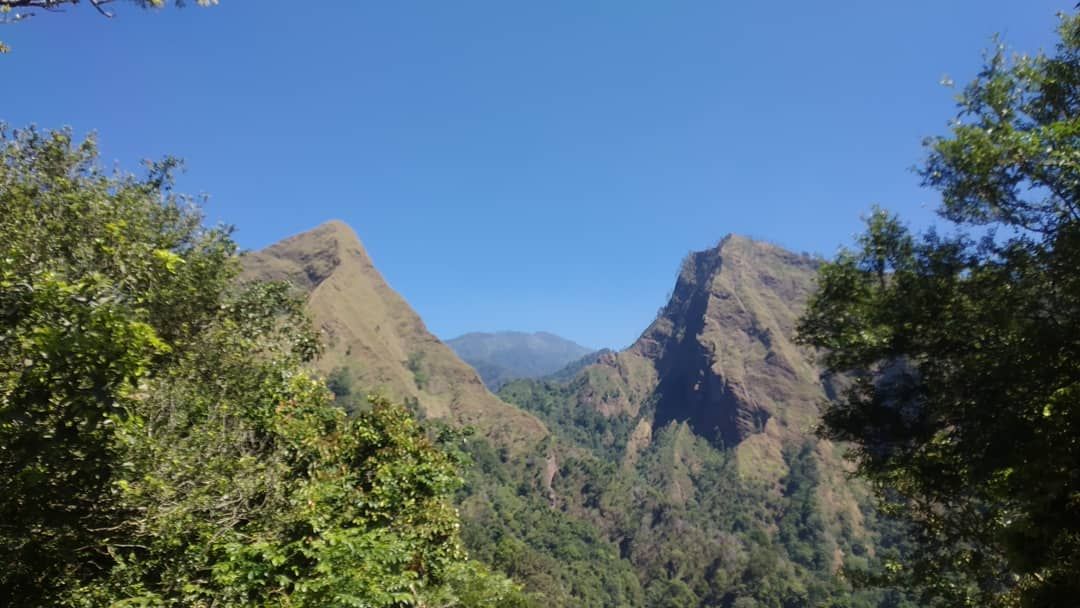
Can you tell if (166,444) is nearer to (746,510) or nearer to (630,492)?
(630,492)

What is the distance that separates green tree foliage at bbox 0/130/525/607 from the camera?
4910 millimetres

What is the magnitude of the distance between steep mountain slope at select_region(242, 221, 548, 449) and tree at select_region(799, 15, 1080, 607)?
13807cm

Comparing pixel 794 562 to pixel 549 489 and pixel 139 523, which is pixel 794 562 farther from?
pixel 139 523

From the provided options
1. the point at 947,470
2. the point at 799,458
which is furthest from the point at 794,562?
the point at 947,470

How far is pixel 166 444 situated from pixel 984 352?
43.1 ft

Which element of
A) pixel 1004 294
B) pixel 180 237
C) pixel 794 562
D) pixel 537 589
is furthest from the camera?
pixel 794 562

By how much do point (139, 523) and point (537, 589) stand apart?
253 ft

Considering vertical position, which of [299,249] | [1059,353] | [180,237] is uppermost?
[299,249]

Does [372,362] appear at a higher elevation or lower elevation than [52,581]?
higher

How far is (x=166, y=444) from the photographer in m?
7.25

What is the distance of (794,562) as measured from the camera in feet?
421

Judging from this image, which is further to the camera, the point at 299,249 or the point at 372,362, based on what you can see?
the point at 299,249

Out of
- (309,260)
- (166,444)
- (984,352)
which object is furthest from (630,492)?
(166,444)

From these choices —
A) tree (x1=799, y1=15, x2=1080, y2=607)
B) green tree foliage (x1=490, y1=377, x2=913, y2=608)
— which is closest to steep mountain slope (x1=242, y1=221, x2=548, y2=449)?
green tree foliage (x1=490, y1=377, x2=913, y2=608)
